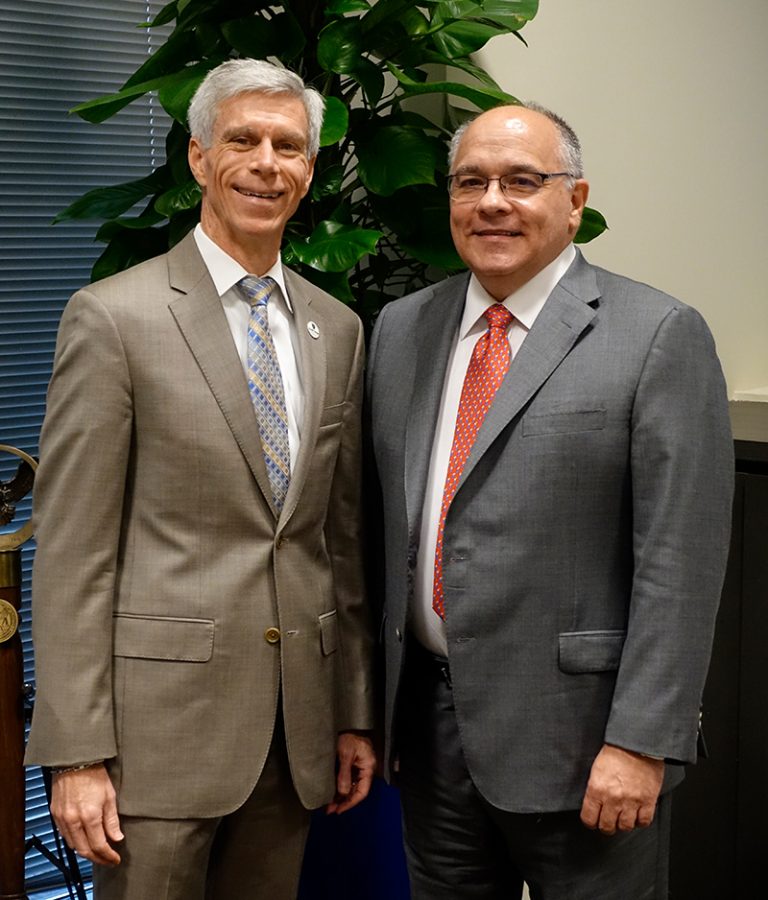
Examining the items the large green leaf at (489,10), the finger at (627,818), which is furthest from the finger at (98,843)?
the large green leaf at (489,10)

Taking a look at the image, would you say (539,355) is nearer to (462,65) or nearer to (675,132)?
(462,65)

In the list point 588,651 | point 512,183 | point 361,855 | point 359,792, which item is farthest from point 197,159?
point 361,855

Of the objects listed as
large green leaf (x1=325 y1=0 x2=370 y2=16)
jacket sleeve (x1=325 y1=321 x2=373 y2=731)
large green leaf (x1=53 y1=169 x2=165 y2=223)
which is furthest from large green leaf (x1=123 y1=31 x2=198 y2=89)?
jacket sleeve (x1=325 y1=321 x2=373 y2=731)

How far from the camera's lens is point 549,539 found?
1690 millimetres

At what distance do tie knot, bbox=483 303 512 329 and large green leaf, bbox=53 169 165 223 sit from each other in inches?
40.2

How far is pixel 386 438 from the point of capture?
6.20ft

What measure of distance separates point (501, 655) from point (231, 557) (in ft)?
1.42

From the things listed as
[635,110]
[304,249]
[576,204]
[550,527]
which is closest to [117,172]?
[304,249]

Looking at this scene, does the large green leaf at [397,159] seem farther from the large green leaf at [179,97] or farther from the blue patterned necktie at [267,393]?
the blue patterned necktie at [267,393]

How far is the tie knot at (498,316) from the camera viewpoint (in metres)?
1.81

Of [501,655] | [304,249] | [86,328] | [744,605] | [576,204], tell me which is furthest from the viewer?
[744,605]

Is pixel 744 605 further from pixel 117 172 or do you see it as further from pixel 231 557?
pixel 117 172

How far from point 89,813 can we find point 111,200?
1401 millimetres

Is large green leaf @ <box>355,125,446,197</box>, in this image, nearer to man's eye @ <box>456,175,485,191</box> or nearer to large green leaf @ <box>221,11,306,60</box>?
large green leaf @ <box>221,11,306,60</box>
